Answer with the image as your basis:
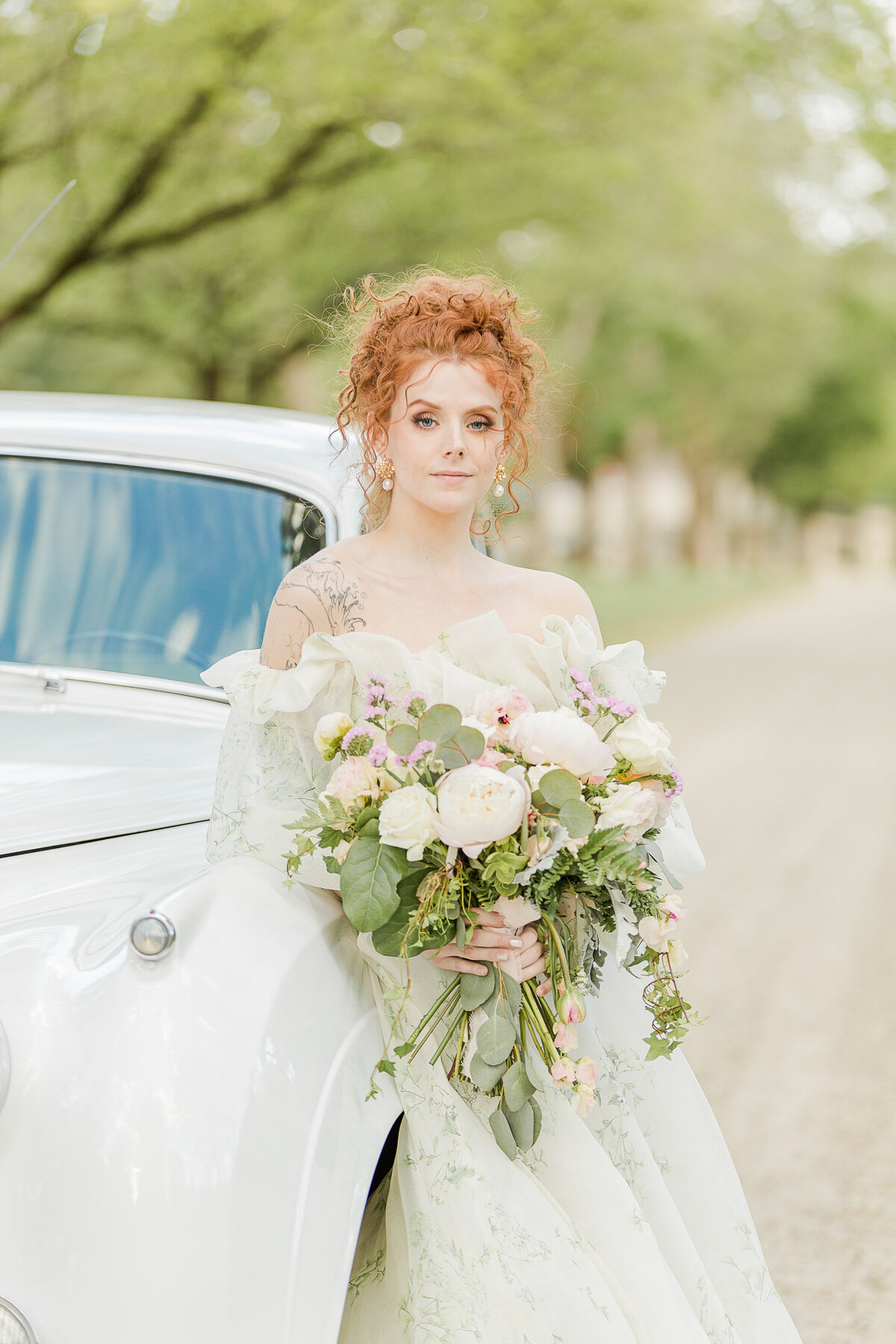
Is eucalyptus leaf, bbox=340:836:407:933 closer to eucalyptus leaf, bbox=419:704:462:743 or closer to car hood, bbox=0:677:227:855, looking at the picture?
eucalyptus leaf, bbox=419:704:462:743

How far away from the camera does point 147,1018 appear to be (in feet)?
5.32

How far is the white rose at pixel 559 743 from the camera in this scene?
1807mm

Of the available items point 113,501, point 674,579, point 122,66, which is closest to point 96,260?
point 122,66

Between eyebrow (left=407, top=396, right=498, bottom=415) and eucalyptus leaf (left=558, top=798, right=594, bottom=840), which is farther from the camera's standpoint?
eyebrow (left=407, top=396, right=498, bottom=415)

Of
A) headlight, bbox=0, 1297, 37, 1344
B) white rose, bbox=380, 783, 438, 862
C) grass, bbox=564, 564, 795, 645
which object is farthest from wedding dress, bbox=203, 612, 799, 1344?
grass, bbox=564, 564, 795, 645

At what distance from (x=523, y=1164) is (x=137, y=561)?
1.57m

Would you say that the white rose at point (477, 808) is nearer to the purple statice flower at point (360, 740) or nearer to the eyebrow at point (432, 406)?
the purple statice flower at point (360, 740)

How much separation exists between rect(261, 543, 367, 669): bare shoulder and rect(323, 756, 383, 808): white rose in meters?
0.34

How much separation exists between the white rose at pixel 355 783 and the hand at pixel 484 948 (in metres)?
0.23

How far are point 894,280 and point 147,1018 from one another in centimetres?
2681

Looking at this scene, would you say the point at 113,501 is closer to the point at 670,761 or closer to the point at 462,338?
the point at 462,338

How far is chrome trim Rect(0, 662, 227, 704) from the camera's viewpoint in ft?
9.14

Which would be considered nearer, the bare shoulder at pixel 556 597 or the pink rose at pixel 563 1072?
the pink rose at pixel 563 1072

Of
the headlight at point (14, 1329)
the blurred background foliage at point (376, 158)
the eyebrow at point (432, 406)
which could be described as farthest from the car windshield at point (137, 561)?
the blurred background foliage at point (376, 158)
